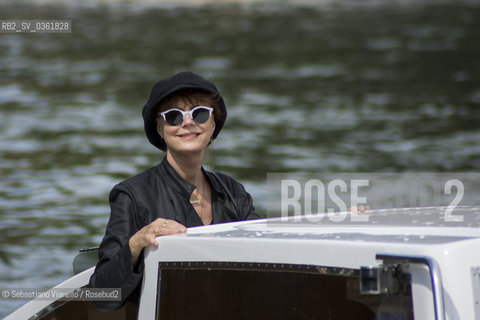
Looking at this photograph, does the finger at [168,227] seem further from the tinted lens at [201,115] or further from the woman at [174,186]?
the tinted lens at [201,115]

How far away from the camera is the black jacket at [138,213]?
269 centimetres

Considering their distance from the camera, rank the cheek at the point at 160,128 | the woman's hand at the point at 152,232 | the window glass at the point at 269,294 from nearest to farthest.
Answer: the window glass at the point at 269,294 → the woman's hand at the point at 152,232 → the cheek at the point at 160,128

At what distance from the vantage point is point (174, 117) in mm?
3240

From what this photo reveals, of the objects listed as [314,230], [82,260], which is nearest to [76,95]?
[82,260]

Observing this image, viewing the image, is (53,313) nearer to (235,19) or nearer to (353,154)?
(353,154)

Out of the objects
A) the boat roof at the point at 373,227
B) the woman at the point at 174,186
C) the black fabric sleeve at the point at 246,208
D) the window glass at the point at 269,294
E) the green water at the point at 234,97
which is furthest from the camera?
the green water at the point at 234,97

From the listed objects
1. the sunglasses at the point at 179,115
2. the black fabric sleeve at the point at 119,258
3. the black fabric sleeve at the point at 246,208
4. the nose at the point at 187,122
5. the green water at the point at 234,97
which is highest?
the green water at the point at 234,97

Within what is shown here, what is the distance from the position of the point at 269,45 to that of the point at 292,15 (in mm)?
3175

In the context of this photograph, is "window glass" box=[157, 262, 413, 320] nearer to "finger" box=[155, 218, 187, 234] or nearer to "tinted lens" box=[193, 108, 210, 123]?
"finger" box=[155, 218, 187, 234]

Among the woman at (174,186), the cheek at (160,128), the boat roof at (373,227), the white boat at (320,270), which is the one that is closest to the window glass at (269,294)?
the white boat at (320,270)

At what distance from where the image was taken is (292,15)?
85.3ft

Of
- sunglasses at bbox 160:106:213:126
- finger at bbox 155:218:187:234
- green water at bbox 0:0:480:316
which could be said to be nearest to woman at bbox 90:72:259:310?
sunglasses at bbox 160:106:213:126

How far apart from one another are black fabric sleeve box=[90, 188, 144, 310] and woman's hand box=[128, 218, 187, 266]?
0.04 metres

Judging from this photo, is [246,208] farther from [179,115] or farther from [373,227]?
→ [373,227]
